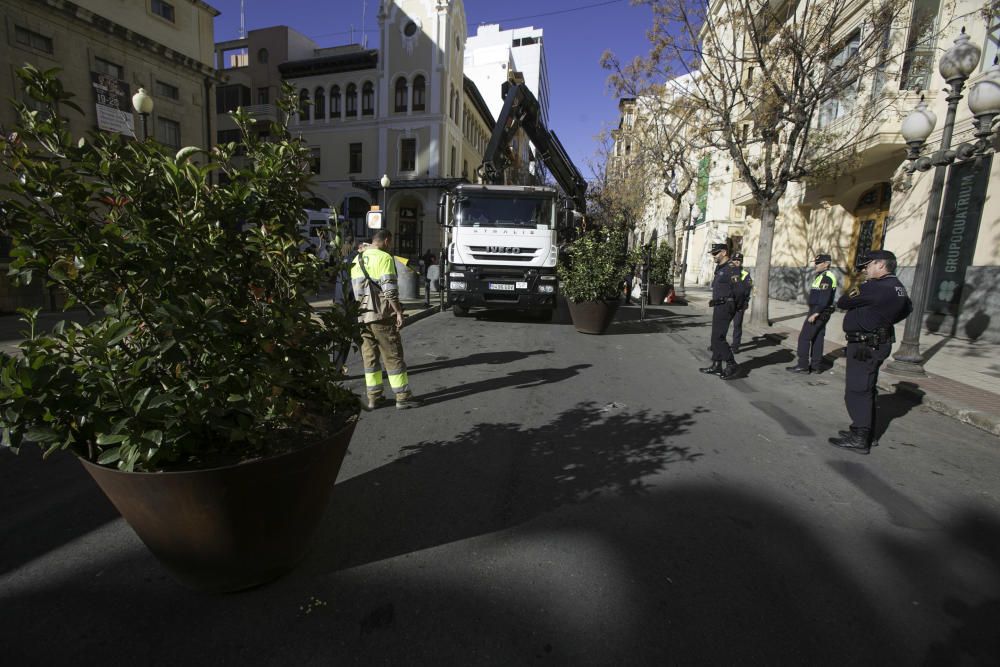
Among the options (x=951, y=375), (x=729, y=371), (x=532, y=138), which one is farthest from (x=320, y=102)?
(x=951, y=375)

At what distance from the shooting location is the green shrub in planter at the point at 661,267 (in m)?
17.6

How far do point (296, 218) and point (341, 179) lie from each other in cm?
3379

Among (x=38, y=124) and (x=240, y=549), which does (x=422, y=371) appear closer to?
(x=240, y=549)

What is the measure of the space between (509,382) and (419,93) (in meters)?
30.4

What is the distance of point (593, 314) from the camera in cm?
991

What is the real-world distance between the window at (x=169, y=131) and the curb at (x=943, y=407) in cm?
3008

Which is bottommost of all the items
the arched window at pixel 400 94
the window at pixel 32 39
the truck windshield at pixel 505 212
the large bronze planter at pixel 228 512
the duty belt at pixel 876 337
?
the large bronze planter at pixel 228 512

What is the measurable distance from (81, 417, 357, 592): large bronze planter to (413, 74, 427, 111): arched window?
108 feet

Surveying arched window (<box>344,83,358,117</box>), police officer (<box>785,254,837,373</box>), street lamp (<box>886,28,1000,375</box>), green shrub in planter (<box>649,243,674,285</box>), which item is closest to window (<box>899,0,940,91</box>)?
street lamp (<box>886,28,1000,375</box>)

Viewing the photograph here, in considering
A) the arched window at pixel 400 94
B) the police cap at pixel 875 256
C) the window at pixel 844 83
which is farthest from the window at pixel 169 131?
the police cap at pixel 875 256

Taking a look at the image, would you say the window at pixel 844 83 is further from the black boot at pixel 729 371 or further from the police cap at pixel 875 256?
the police cap at pixel 875 256

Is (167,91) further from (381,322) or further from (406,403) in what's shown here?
(406,403)

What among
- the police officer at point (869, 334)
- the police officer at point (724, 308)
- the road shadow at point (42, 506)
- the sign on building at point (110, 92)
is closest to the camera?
the road shadow at point (42, 506)

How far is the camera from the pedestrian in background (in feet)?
16.4
